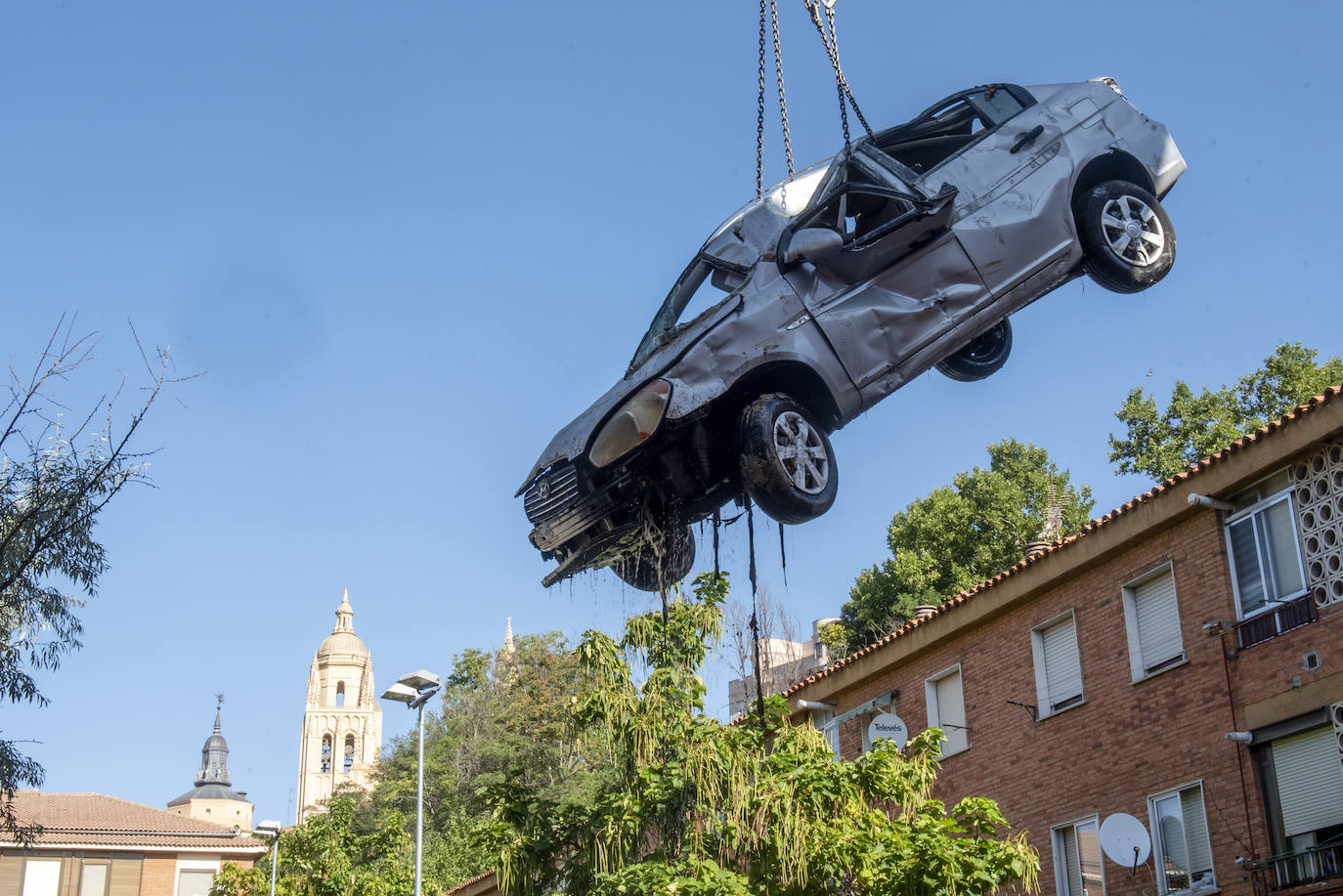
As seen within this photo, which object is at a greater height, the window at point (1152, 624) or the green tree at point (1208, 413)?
the green tree at point (1208, 413)

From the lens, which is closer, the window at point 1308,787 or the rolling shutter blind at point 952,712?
the window at point 1308,787

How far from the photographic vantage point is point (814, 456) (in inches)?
472

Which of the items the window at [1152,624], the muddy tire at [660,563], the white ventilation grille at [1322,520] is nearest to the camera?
the muddy tire at [660,563]

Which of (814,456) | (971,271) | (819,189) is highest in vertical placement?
(819,189)

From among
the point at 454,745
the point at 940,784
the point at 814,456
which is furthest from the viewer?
the point at 454,745

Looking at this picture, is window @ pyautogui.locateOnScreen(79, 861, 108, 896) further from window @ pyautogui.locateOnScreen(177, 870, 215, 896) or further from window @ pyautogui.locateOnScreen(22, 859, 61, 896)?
window @ pyautogui.locateOnScreen(177, 870, 215, 896)

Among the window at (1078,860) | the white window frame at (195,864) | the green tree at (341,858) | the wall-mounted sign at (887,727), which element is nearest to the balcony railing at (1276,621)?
the window at (1078,860)

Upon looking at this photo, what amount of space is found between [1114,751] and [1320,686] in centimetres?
295

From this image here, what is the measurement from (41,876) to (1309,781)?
35.3 m

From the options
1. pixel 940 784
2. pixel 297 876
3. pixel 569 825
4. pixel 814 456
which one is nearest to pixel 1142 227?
pixel 814 456

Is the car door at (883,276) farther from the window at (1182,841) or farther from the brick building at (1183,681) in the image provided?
the window at (1182,841)

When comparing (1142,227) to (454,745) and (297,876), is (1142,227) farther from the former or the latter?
(454,745)

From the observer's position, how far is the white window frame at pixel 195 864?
4256cm

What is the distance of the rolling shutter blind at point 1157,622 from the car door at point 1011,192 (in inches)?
201
